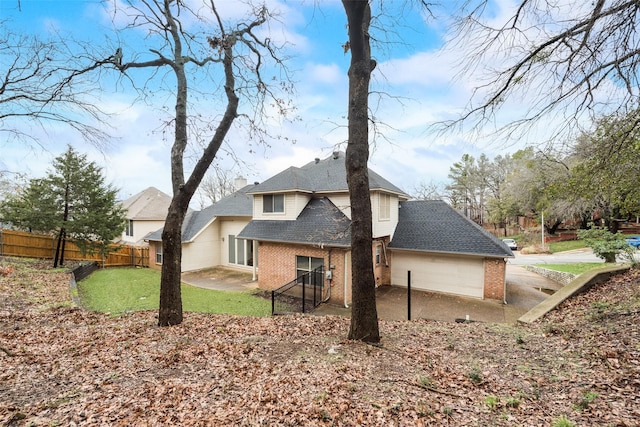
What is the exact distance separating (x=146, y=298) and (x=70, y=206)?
8558mm

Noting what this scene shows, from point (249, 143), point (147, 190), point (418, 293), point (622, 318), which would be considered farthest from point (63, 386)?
point (147, 190)

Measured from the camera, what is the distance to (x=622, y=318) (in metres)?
4.86

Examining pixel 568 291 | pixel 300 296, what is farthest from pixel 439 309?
pixel 300 296

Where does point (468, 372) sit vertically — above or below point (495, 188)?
below

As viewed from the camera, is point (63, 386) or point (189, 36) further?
point (189, 36)

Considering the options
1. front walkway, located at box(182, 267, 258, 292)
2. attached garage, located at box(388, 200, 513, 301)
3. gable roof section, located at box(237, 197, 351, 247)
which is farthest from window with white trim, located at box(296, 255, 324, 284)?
attached garage, located at box(388, 200, 513, 301)

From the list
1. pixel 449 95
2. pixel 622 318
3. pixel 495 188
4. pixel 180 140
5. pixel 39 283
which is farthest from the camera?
pixel 495 188

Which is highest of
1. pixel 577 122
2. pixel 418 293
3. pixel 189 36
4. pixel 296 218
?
pixel 189 36

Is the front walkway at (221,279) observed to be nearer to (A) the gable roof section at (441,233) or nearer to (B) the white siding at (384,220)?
(B) the white siding at (384,220)

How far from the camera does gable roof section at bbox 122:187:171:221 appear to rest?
72.3ft

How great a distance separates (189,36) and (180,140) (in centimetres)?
283

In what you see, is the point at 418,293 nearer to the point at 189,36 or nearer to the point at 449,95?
the point at 449,95

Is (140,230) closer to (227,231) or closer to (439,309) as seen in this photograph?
(227,231)

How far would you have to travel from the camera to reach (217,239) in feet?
58.5
